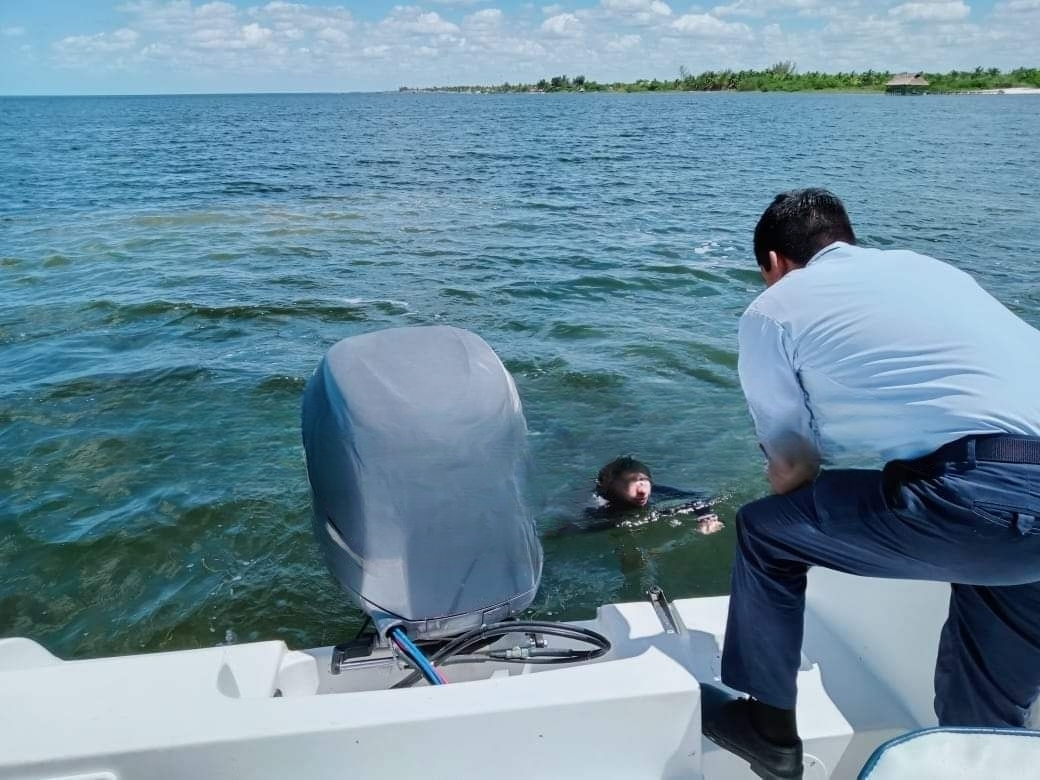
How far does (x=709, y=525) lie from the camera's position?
18.5 ft

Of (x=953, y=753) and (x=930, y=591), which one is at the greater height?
(x=953, y=753)

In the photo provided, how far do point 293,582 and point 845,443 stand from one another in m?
3.69

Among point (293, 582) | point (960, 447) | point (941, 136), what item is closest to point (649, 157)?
point (941, 136)

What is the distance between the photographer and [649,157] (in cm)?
3244

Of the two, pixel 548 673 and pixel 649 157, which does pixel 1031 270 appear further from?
pixel 649 157

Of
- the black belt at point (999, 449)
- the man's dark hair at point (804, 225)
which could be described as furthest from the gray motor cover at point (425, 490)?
the black belt at point (999, 449)

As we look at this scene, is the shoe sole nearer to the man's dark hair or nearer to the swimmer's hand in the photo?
the man's dark hair

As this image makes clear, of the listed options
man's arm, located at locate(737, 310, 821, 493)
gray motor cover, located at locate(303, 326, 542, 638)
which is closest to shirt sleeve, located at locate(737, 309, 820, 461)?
man's arm, located at locate(737, 310, 821, 493)

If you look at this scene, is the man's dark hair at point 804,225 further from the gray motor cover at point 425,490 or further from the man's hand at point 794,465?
the gray motor cover at point 425,490

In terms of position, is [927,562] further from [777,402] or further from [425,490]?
[425,490]

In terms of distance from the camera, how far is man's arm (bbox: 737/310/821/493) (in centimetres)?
234

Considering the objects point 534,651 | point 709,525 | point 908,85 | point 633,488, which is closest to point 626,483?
point 633,488

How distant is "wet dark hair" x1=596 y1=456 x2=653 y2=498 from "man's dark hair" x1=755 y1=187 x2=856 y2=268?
115 inches

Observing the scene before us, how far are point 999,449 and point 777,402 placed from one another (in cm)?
57
